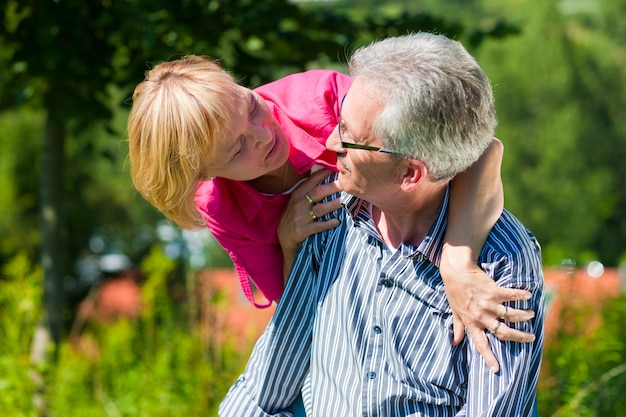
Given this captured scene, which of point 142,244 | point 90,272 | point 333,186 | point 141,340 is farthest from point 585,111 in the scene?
point 333,186

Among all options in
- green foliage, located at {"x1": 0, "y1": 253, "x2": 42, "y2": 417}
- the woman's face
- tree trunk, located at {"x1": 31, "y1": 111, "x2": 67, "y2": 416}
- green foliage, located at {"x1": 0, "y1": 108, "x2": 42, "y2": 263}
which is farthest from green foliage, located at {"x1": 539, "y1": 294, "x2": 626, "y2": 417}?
green foliage, located at {"x1": 0, "y1": 108, "x2": 42, "y2": 263}

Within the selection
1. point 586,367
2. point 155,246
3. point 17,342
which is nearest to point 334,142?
point 586,367

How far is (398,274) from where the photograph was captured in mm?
1893

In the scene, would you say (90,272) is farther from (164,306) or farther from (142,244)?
(164,306)

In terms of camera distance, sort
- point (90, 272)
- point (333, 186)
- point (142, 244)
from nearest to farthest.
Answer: point (333, 186) < point (90, 272) < point (142, 244)

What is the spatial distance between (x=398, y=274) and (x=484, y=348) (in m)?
0.26

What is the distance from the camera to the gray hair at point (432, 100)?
1625 millimetres

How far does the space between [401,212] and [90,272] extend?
37.4 feet

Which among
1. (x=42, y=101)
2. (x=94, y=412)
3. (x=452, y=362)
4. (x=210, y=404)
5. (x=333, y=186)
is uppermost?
(x=333, y=186)

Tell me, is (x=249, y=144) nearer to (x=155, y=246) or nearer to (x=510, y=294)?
(x=510, y=294)

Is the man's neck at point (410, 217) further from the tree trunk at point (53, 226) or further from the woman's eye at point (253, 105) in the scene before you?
the tree trunk at point (53, 226)

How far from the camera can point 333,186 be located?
6.59 ft

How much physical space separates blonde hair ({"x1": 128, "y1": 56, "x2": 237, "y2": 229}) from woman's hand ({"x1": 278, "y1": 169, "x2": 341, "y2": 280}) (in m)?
0.25

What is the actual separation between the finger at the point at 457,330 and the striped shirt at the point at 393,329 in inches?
0.6
